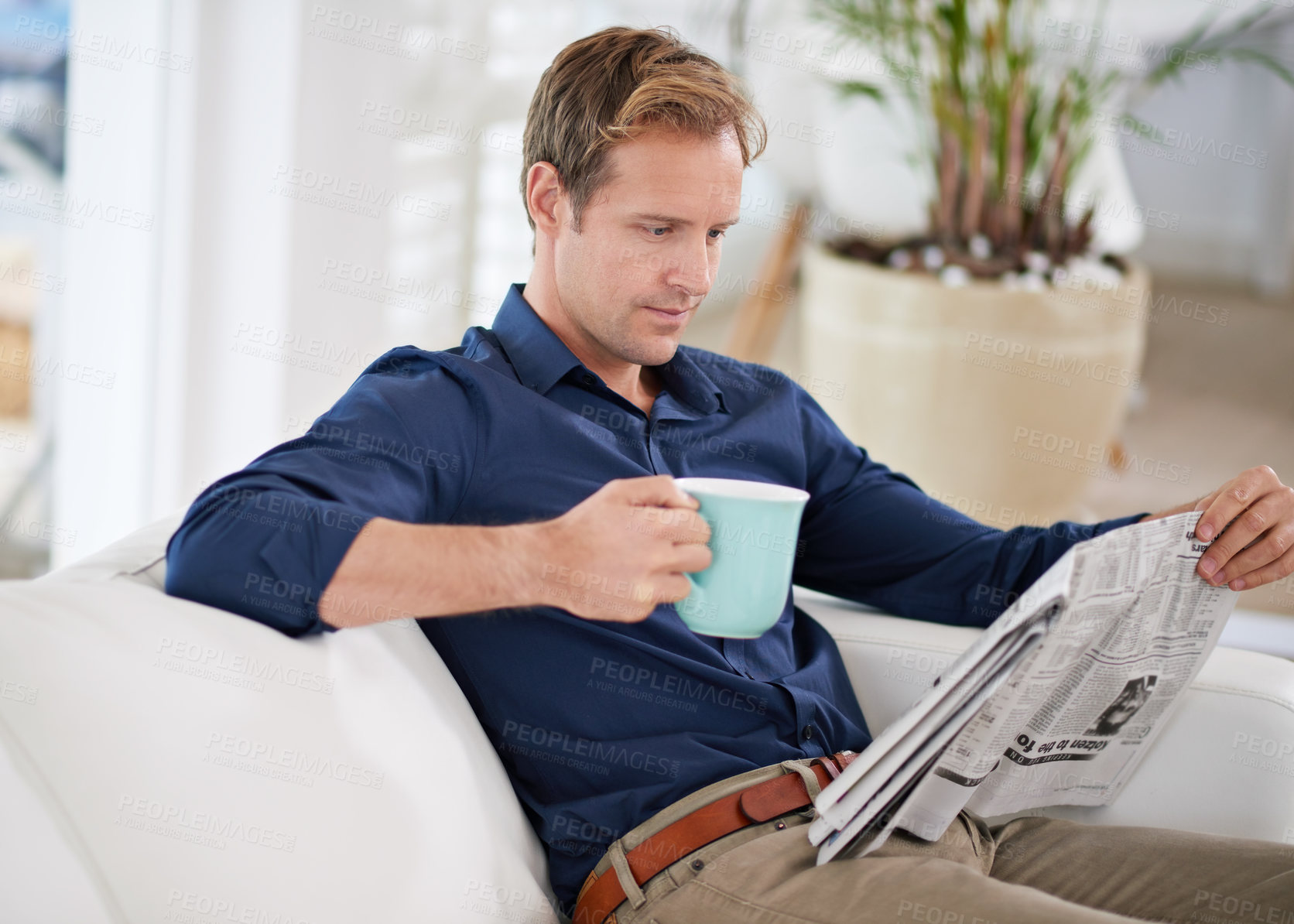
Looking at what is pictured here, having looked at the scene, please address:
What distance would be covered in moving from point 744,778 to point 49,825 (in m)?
0.57

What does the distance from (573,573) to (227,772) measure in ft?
0.90

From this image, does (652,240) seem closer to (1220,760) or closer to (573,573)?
(573,573)

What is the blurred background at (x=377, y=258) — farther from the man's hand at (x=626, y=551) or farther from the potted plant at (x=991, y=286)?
the man's hand at (x=626, y=551)

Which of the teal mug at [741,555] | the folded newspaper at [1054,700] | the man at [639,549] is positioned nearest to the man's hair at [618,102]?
the man at [639,549]

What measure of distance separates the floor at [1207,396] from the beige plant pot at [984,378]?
544 mm

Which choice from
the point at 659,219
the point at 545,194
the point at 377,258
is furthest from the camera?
the point at 377,258

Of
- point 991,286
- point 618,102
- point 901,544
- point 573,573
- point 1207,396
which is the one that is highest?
point 618,102

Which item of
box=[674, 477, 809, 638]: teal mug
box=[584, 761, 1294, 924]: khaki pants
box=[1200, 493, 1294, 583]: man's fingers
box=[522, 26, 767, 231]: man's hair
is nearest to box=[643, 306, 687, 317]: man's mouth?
box=[522, 26, 767, 231]: man's hair

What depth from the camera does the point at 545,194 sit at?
1.26 metres

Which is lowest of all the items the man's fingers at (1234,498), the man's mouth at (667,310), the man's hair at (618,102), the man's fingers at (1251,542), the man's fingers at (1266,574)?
the man's fingers at (1266,574)

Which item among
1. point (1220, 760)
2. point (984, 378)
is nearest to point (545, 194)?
point (1220, 760)

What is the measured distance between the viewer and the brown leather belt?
96 centimetres

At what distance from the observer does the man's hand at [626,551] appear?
0.82 meters

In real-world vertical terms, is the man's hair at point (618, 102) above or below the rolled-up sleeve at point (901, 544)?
above
